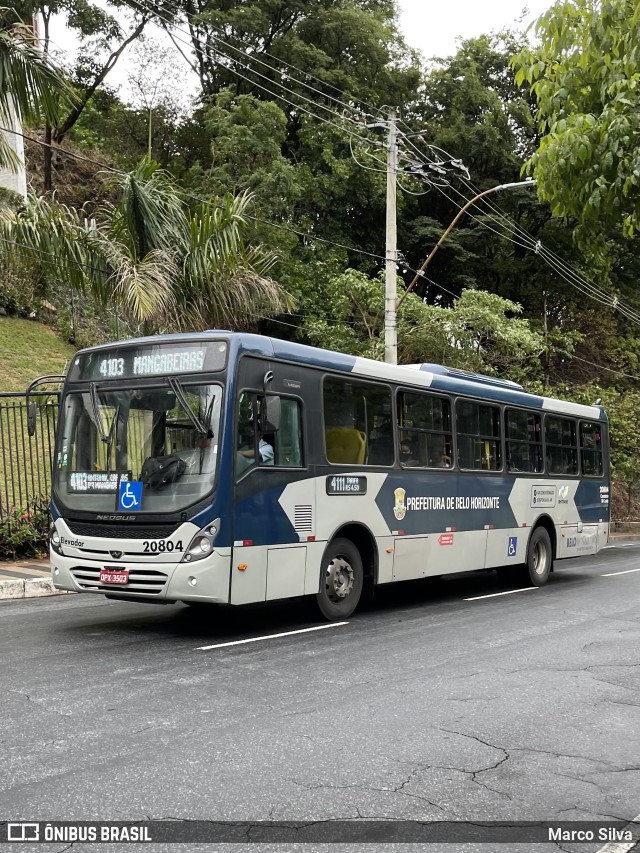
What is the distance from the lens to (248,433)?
9094 mm

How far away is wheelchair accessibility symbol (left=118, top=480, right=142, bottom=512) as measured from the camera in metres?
8.96

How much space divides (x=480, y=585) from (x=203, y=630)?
705 cm

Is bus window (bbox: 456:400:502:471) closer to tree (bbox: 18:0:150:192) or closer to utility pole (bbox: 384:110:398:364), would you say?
utility pole (bbox: 384:110:398:364)

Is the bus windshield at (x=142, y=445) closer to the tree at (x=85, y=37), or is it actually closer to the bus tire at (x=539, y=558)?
the bus tire at (x=539, y=558)

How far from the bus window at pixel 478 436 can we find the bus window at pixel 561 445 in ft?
6.44

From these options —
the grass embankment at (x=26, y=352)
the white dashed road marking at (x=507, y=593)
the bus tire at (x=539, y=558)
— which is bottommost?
the white dashed road marking at (x=507, y=593)

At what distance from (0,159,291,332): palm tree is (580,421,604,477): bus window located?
6243mm

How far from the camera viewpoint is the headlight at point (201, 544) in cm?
855

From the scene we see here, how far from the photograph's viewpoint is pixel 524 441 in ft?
48.4

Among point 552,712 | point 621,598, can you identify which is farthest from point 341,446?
point 621,598

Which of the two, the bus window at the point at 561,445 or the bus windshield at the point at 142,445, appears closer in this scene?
the bus windshield at the point at 142,445

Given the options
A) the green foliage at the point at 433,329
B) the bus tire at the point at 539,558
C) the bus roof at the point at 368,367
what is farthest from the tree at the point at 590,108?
the green foliage at the point at 433,329

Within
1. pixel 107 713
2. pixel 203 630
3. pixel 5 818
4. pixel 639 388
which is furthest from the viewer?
pixel 639 388

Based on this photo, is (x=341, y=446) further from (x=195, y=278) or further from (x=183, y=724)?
(x=195, y=278)
